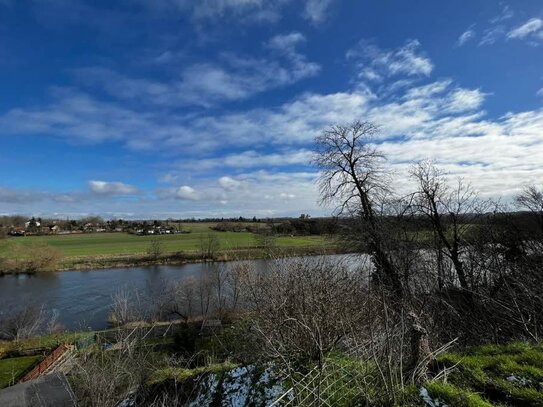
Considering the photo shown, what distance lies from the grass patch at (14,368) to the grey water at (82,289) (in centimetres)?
796

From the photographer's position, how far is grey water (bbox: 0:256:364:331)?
134 feet

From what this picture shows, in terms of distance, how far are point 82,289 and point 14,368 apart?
26.3 meters

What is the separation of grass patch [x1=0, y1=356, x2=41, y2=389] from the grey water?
796cm

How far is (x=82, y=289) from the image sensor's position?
170 ft

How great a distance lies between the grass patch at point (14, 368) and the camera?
24188 mm

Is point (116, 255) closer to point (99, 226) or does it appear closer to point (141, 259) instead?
point (141, 259)

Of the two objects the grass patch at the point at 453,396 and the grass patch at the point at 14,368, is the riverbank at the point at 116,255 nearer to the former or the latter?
the grass patch at the point at 14,368

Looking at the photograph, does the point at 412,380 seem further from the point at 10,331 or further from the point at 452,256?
the point at 10,331

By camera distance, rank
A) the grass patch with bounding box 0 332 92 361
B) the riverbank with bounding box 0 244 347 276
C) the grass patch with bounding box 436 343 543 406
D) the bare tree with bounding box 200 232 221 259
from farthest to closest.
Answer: the bare tree with bounding box 200 232 221 259, the riverbank with bounding box 0 244 347 276, the grass patch with bounding box 0 332 92 361, the grass patch with bounding box 436 343 543 406

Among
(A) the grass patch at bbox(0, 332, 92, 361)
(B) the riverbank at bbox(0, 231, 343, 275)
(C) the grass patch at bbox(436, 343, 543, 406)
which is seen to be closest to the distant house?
(B) the riverbank at bbox(0, 231, 343, 275)

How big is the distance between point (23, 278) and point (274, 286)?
215 feet

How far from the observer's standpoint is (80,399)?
40.7ft

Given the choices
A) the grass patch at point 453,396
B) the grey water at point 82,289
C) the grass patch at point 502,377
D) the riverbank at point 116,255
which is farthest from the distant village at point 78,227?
the grass patch at point 453,396

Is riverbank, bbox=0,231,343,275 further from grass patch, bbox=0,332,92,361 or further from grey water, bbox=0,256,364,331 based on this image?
grass patch, bbox=0,332,92,361
